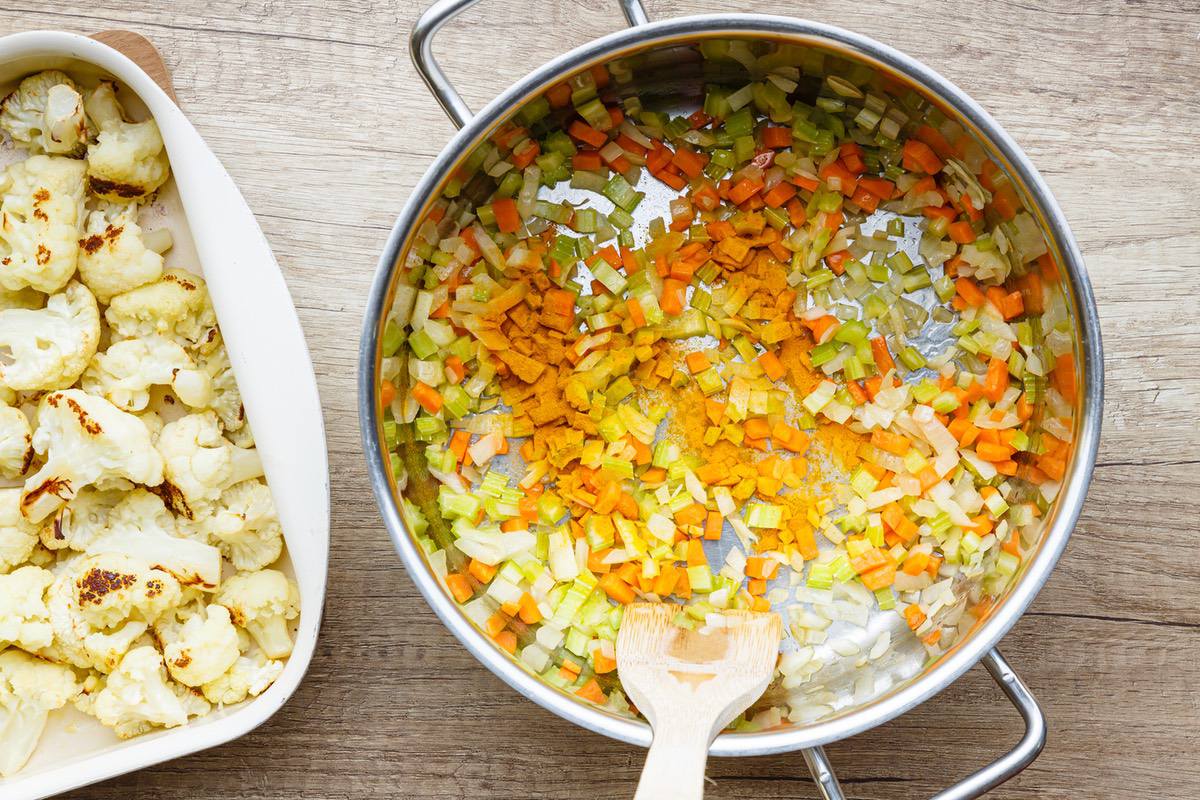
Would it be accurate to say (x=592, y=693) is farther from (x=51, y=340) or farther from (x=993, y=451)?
(x=51, y=340)

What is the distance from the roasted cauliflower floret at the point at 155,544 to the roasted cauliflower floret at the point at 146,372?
158mm

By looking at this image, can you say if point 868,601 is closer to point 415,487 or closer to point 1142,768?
point 1142,768

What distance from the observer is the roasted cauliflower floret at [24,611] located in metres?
1.31

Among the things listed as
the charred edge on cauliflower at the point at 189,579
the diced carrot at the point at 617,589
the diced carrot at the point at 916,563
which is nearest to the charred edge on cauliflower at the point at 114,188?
the charred edge on cauliflower at the point at 189,579

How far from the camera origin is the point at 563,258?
1.48 m

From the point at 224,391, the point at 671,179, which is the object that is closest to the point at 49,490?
the point at 224,391

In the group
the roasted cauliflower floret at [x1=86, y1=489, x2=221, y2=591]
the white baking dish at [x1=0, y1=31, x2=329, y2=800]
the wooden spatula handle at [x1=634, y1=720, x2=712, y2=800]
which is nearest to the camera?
the wooden spatula handle at [x1=634, y1=720, x2=712, y2=800]

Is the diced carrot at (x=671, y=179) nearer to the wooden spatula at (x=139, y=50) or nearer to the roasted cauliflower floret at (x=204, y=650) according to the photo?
the wooden spatula at (x=139, y=50)

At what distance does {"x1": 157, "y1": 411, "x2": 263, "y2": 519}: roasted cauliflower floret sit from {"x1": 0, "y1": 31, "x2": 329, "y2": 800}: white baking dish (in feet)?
0.31

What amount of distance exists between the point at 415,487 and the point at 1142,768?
4.44 ft

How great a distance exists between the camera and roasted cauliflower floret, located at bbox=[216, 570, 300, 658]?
1333mm

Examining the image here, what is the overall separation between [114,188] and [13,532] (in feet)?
1.84

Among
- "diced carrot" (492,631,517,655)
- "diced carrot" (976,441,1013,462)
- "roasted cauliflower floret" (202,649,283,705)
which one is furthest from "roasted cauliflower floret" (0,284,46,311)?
"diced carrot" (976,441,1013,462)

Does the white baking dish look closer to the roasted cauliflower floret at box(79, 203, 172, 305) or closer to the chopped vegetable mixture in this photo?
the roasted cauliflower floret at box(79, 203, 172, 305)
